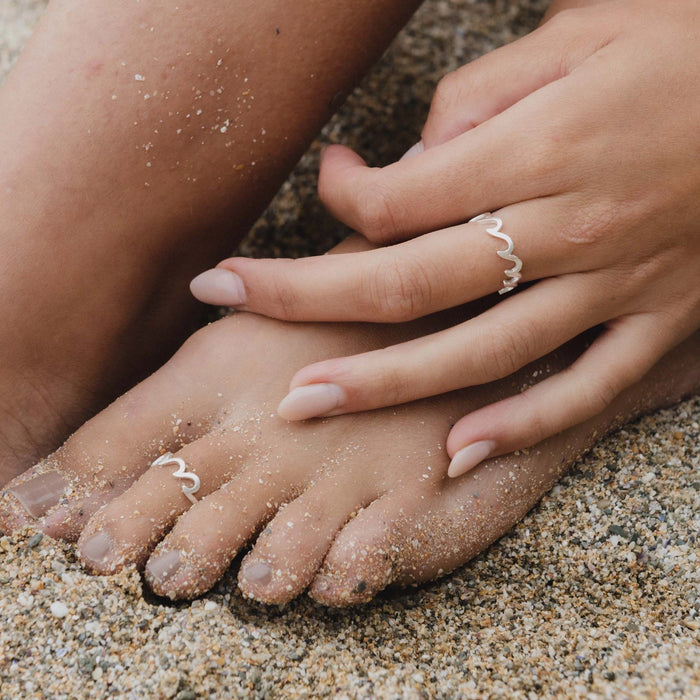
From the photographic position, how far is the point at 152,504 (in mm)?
1002

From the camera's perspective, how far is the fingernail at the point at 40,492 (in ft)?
3.26

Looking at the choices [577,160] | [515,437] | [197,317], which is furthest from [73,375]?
[577,160]

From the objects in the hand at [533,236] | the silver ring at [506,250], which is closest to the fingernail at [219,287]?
the hand at [533,236]

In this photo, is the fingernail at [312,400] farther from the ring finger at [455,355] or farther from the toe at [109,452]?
the toe at [109,452]

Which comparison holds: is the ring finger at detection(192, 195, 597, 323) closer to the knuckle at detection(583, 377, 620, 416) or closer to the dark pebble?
the knuckle at detection(583, 377, 620, 416)

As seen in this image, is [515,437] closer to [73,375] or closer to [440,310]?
[440,310]

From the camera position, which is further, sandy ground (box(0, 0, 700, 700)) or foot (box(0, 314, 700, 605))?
foot (box(0, 314, 700, 605))

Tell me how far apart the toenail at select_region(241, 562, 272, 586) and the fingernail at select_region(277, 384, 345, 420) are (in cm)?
21

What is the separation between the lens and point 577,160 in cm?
99

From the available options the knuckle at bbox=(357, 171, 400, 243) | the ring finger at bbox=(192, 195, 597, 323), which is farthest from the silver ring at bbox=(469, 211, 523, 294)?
the knuckle at bbox=(357, 171, 400, 243)

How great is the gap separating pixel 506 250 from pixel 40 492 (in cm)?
70

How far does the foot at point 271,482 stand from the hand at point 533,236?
0.05 metres

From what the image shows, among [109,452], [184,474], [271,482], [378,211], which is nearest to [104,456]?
[109,452]

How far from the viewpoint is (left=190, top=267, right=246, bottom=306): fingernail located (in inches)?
43.2
